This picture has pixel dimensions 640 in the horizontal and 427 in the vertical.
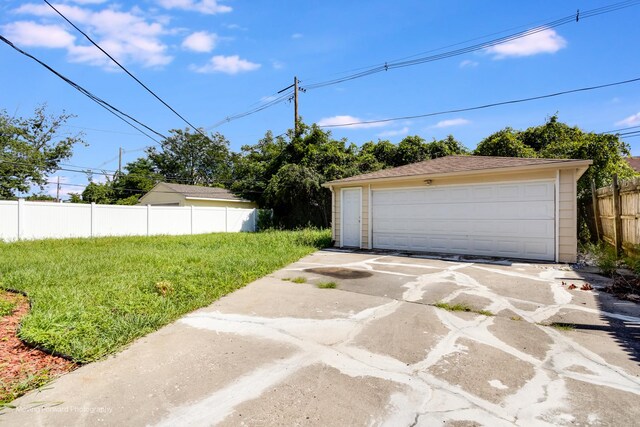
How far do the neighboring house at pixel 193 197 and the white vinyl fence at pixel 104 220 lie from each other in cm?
406

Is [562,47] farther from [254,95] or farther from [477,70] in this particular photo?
[254,95]

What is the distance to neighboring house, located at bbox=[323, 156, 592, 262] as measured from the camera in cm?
800

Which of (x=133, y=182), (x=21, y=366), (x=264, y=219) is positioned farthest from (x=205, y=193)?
(x=21, y=366)

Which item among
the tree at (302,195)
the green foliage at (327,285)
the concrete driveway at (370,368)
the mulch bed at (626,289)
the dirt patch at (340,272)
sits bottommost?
the concrete driveway at (370,368)

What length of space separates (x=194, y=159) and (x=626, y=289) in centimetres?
4276

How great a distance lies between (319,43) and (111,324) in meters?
10.9

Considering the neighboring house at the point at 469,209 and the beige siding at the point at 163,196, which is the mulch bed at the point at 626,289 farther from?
the beige siding at the point at 163,196

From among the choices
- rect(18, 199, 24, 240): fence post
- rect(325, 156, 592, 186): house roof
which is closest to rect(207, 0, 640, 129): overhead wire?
rect(325, 156, 592, 186): house roof

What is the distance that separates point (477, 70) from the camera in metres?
12.7

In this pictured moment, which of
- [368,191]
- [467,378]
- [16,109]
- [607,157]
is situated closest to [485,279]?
[467,378]

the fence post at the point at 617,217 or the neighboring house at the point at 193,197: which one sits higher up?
the neighboring house at the point at 193,197

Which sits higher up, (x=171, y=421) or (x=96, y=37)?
(x=96, y=37)

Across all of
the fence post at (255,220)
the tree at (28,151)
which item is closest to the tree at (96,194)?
the tree at (28,151)

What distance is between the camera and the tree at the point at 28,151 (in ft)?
70.6
